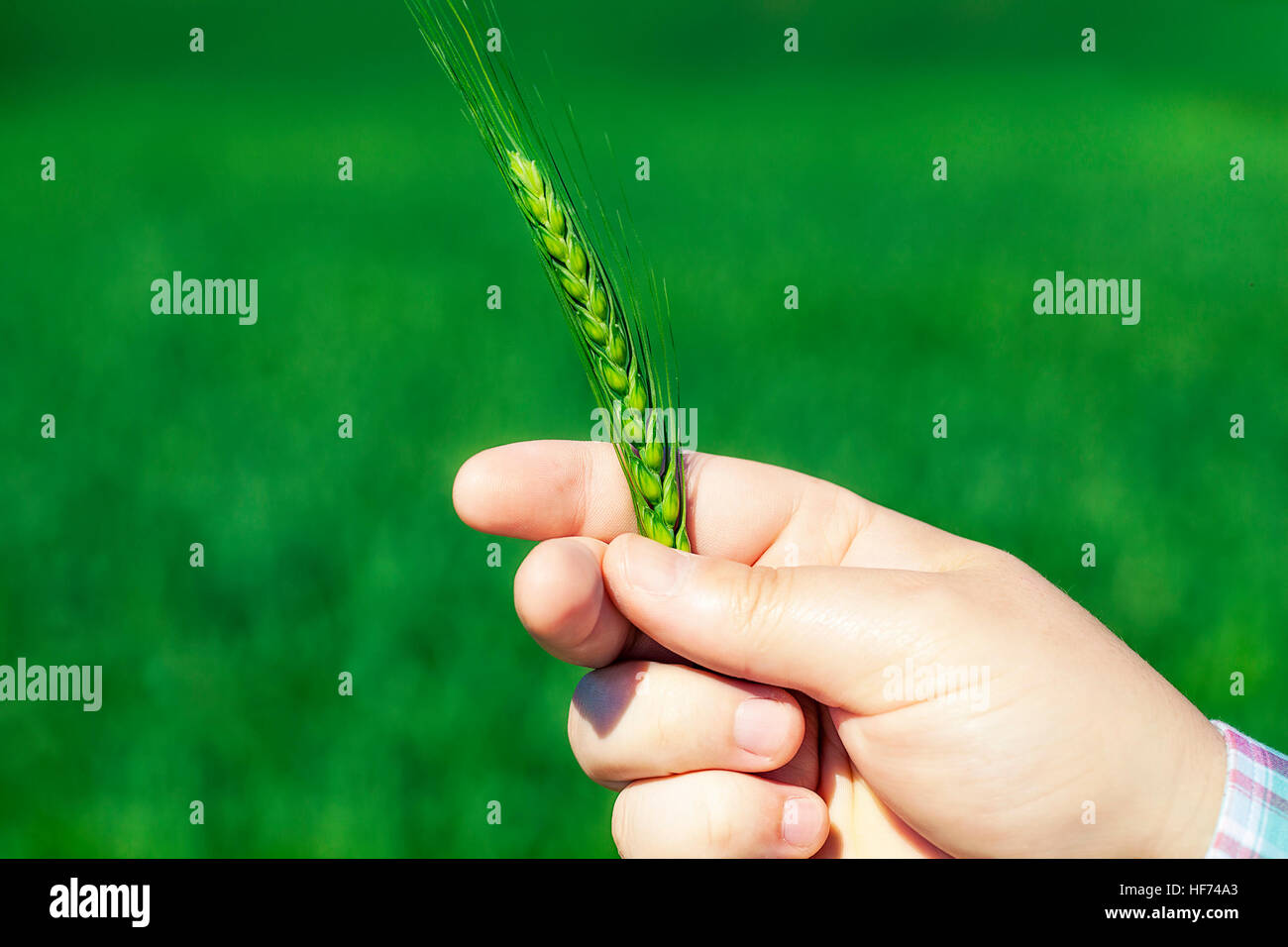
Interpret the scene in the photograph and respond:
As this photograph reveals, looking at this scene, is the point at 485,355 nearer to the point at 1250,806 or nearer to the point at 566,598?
the point at 566,598

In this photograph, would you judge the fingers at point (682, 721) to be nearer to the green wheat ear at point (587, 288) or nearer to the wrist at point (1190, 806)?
the green wheat ear at point (587, 288)

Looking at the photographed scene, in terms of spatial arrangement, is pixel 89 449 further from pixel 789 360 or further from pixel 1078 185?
pixel 1078 185

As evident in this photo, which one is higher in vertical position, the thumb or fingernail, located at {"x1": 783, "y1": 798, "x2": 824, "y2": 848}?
the thumb

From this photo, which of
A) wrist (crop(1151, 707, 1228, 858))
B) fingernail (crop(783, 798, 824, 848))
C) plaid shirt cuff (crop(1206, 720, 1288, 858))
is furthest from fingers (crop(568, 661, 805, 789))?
plaid shirt cuff (crop(1206, 720, 1288, 858))

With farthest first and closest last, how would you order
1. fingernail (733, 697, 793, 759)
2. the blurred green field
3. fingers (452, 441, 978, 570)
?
1. the blurred green field
2. fingers (452, 441, 978, 570)
3. fingernail (733, 697, 793, 759)

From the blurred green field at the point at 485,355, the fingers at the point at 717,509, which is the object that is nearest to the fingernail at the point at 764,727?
the fingers at the point at 717,509

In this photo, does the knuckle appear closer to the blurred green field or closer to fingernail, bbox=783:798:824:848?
fingernail, bbox=783:798:824:848

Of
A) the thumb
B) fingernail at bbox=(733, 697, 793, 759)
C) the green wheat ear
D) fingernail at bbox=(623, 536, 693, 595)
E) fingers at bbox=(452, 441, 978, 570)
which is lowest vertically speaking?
fingernail at bbox=(733, 697, 793, 759)
